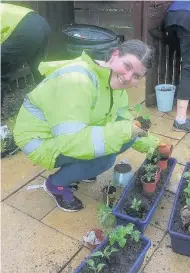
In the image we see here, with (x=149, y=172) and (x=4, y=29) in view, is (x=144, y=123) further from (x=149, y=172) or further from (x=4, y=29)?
(x=4, y=29)

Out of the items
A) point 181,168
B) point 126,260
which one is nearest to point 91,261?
point 126,260

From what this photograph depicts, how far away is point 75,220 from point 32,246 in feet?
1.14

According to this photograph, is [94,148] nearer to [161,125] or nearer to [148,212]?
[148,212]

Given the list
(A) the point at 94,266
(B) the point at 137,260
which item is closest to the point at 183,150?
(B) the point at 137,260

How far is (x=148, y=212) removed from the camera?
2.37 m

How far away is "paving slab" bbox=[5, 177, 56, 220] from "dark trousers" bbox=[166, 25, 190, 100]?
5.49 ft

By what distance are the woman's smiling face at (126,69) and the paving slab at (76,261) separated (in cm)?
105

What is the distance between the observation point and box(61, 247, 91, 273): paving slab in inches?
86.7

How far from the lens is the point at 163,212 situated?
261cm

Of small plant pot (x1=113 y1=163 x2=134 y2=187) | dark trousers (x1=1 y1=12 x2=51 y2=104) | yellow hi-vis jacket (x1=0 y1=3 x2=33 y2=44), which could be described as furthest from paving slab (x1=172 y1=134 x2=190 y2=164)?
yellow hi-vis jacket (x1=0 y1=3 x2=33 y2=44)

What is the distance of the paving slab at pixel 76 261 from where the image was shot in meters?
2.20

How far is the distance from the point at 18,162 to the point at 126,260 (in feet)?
4.93

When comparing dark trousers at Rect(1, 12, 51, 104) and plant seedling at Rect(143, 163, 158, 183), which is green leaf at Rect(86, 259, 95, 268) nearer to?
plant seedling at Rect(143, 163, 158, 183)

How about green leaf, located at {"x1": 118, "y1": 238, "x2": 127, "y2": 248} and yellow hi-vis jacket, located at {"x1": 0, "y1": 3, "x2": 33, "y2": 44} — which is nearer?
green leaf, located at {"x1": 118, "y1": 238, "x2": 127, "y2": 248}
